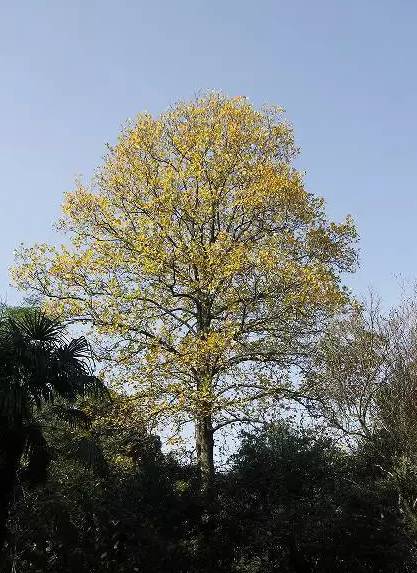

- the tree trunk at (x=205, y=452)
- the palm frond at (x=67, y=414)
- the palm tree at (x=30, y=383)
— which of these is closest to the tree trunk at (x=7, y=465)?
the palm tree at (x=30, y=383)

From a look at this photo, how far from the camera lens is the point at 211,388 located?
50.6 feet

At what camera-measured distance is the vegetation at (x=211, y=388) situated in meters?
15.0

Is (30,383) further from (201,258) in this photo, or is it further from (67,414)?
(201,258)

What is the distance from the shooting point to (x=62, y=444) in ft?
47.5

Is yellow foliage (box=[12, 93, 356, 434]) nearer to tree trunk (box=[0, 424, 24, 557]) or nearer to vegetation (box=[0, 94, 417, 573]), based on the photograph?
vegetation (box=[0, 94, 417, 573])

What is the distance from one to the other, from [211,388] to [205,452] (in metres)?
2.42

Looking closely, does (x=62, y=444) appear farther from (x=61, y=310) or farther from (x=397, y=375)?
(x=397, y=375)

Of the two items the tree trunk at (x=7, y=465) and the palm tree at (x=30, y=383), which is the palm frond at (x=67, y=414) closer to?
the palm tree at (x=30, y=383)

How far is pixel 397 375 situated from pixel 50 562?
11.6 m

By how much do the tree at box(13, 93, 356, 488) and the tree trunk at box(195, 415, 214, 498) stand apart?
0.06 metres

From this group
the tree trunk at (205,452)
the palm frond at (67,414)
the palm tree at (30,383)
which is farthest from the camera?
the tree trunk at (205,452)

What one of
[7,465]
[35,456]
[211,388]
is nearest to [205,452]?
[211,388]

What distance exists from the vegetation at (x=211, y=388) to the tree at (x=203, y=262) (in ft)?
0.21

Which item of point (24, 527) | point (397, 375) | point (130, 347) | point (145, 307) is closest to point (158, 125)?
point (145, 307)
